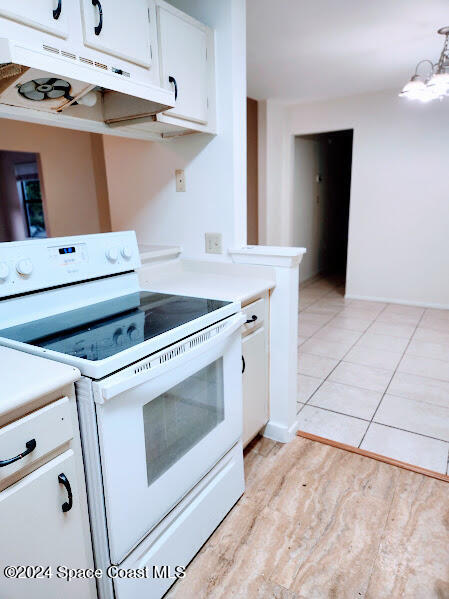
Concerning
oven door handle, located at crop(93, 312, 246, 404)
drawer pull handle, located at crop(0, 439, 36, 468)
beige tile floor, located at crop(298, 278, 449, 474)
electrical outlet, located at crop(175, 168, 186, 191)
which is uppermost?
electrical outlet, located at crop(175, 168, 186, 191)

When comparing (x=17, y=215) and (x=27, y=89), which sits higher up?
(x=27, y=89)

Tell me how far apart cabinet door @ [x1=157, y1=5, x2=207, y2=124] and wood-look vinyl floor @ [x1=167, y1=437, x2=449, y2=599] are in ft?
5.49

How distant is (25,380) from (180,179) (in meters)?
1.50

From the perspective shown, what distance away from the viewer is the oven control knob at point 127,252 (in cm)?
163

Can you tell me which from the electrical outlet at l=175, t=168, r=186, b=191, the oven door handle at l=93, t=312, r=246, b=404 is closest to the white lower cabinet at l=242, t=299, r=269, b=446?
the oven door handle at l=93, t=312, r=246, b=404

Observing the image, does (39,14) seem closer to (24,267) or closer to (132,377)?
(24,267)

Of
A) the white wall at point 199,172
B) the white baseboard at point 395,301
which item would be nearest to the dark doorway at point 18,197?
the white wall at point 199,172

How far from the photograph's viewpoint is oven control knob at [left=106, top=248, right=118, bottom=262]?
1573mm

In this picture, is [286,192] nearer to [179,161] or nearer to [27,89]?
[179,161]

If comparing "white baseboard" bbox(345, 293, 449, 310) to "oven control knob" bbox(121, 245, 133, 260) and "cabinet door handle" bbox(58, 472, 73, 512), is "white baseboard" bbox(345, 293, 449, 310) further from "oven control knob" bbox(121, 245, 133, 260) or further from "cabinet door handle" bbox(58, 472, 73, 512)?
"cabinet door handle" bbox(58, 472, 73, 512)

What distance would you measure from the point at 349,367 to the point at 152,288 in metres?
1.77

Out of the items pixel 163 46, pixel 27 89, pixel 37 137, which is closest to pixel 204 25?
pixel 163 46

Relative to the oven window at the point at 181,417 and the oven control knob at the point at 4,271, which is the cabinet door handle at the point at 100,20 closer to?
the oven control knob at the point at 4,271

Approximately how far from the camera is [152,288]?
1.78m
